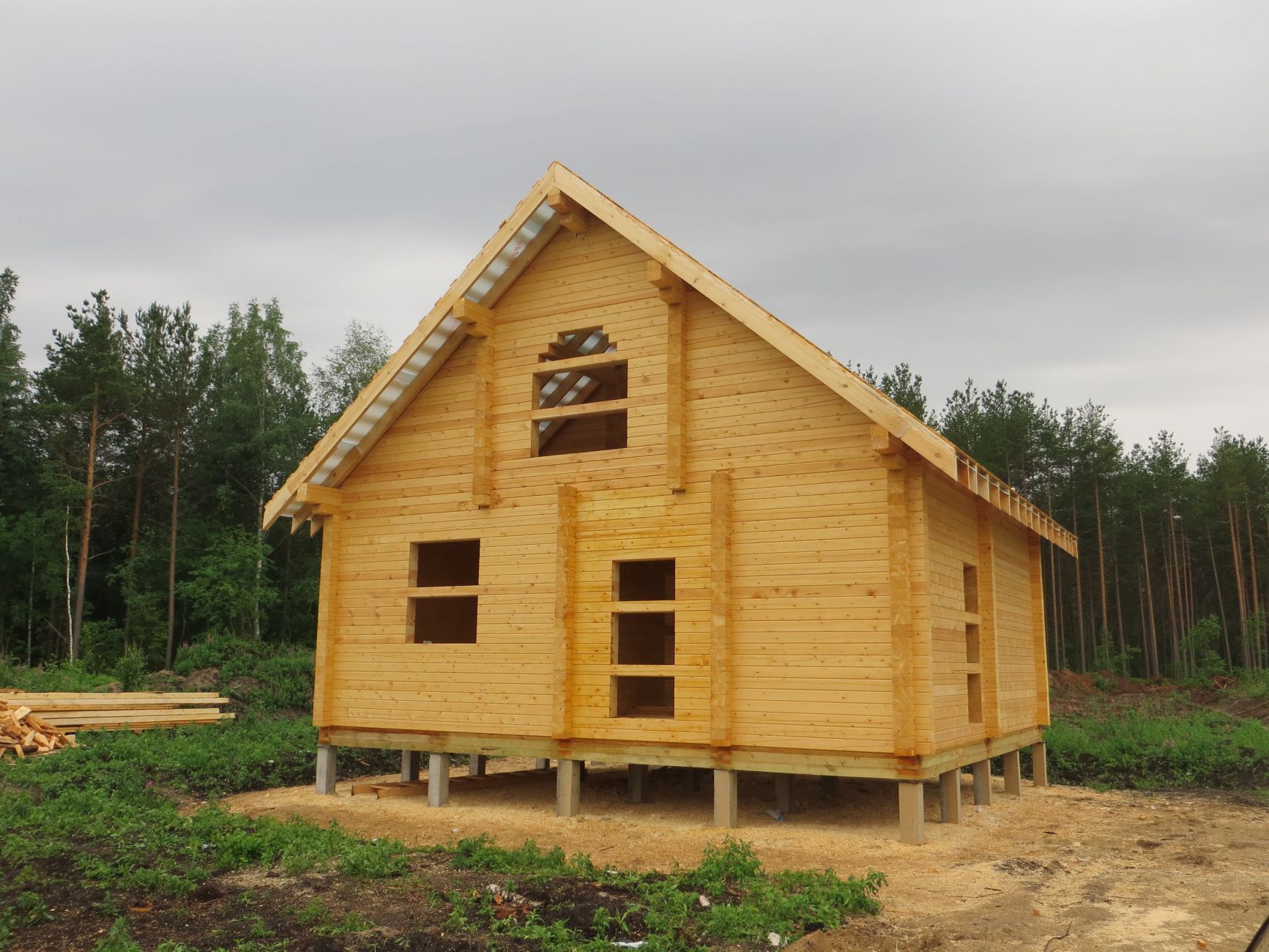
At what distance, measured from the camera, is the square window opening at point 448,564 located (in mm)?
18069

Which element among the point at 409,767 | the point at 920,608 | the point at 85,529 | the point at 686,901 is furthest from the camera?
the point at 85,529

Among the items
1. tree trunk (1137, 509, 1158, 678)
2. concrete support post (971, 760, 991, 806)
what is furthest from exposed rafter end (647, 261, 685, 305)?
tree trunk (1137, 509, 1158, 678)

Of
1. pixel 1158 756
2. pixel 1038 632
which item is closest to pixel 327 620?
pixel 1038 632

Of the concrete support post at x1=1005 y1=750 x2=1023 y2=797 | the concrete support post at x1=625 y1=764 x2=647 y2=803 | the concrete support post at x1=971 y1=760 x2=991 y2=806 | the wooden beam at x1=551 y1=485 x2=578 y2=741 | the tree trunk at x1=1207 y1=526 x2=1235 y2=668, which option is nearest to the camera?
the wooden beam at x1=551 y1=485 x2=578 y2=741

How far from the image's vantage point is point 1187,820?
13.8 m

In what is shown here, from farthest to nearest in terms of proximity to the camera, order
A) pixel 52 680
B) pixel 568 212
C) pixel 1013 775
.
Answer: pixel 52 680 < pixel 1013 775 < pixel 568 212

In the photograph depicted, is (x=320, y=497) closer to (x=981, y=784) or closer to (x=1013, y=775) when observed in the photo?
(x=981, y=784)

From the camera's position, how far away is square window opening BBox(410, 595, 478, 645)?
1752cm

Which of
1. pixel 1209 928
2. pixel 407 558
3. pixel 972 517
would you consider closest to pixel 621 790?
pixel 407 558

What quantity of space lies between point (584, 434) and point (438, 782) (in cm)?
649

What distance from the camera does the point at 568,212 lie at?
14195 millimetres

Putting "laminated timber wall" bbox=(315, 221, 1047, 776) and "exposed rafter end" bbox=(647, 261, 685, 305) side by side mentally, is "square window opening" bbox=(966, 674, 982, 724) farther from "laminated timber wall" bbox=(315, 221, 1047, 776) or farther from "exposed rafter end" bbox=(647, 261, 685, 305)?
"exposed rafter end" bbox=(647, 261, 685, 305)

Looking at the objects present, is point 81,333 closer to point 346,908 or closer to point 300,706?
point 300,706

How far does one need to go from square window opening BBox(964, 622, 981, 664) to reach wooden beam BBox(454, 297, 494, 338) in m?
8.34
